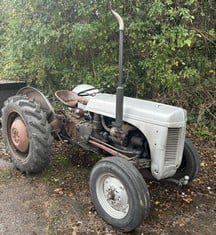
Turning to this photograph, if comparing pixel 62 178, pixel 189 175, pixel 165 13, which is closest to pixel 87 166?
pixel 62 178

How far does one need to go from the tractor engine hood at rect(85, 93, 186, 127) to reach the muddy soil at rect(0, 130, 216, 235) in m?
0.88

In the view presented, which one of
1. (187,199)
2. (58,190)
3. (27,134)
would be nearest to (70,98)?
(27,134)

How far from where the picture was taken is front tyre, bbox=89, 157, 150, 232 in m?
2.47

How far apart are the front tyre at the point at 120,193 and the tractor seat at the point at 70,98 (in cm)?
108

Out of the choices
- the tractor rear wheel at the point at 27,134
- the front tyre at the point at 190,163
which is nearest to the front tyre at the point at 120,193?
the tractor rear wheel at the point at 27,134

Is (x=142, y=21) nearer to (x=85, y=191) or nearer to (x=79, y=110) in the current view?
(x=79, y=110)

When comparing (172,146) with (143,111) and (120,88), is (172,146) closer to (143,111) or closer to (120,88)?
(143,111)

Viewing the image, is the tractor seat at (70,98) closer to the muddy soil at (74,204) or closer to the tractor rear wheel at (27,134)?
the tractor rear wheel at (27,134)

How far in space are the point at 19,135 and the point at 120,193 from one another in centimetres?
149

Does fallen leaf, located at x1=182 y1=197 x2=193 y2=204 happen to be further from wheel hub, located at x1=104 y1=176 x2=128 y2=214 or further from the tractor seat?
the tractor seat

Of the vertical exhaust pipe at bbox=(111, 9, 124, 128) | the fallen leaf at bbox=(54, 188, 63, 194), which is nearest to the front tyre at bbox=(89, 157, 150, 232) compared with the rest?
the vertical exhaust pipe at bbox=(111, 9, 124, 128)

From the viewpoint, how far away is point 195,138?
4992mm

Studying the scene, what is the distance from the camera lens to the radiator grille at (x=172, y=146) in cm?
279

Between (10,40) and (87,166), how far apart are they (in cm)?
283
